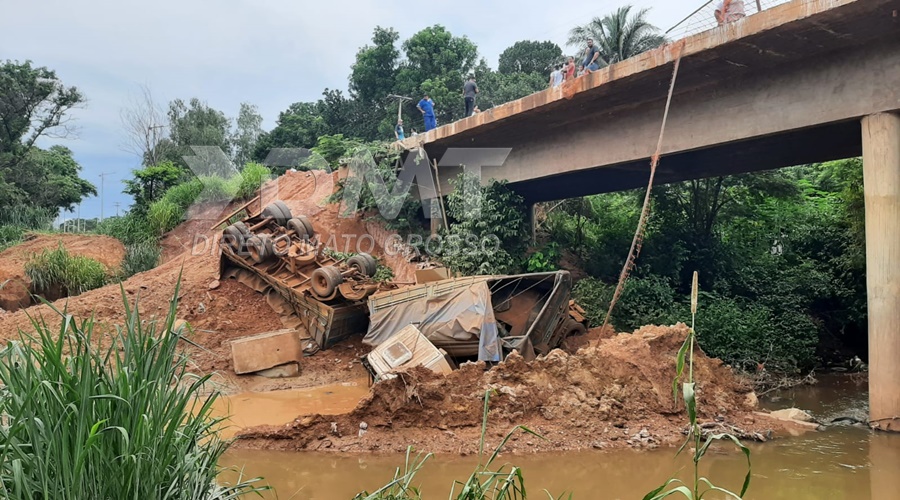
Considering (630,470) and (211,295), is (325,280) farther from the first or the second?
(630,470)

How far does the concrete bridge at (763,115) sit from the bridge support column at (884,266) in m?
0.01

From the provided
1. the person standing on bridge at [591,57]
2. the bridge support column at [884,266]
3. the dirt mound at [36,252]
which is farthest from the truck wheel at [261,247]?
→ the bridge support column at [884,266]

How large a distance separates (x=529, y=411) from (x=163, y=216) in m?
17.9

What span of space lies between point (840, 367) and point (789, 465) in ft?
23.8

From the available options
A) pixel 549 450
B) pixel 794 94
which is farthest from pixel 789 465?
pixel 794 94

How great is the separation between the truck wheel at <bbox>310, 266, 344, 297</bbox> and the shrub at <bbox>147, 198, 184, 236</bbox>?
39.2ft

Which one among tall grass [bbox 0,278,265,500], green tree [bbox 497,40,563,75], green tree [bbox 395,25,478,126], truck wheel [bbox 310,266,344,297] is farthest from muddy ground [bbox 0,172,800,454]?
green tree [bbox 497,40,563,75]

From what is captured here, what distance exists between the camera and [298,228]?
13.1 meters

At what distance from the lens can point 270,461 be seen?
21.0ft

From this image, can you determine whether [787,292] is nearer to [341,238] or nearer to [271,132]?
[341,238]

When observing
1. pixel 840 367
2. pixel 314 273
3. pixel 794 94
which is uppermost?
pixel 794 94

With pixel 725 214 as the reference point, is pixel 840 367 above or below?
below

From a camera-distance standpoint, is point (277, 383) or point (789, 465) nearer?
point (789, 465)

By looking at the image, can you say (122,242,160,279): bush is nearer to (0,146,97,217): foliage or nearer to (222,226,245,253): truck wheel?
(222,226,245,253): truck wheel
